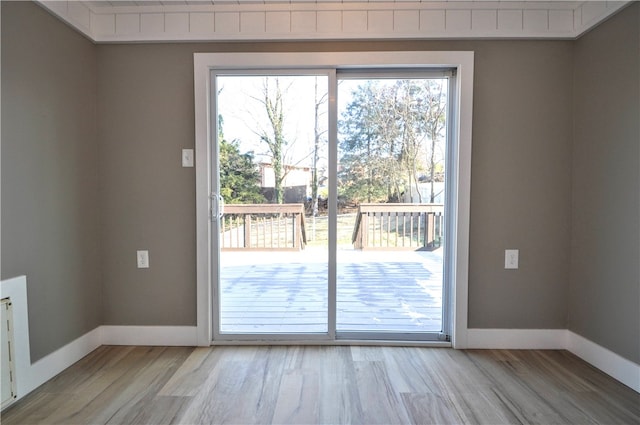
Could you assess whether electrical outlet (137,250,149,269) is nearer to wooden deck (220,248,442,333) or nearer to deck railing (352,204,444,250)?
wooden deck (220,248,442,333)

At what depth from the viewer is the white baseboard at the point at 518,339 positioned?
2.35m

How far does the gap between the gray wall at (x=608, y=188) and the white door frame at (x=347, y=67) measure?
735 mm

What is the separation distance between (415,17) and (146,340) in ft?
9.66

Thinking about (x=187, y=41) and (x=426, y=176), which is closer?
(x=187, y=41)

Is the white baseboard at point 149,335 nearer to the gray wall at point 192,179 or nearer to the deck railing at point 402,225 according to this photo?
the gray wall at point 192,179

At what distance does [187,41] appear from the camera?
229cm

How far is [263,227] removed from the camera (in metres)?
2.46

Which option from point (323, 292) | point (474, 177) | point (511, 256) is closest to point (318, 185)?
point (323, 292)

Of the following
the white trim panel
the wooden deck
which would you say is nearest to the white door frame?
the wooden deck

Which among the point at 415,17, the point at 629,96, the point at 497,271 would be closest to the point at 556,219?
the point at 497,271

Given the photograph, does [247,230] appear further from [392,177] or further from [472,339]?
[472,339]

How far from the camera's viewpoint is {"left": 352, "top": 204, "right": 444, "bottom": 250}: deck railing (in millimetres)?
2486

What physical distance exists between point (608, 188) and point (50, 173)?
339 cm

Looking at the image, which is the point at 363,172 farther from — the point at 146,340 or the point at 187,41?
the point at 146,340
